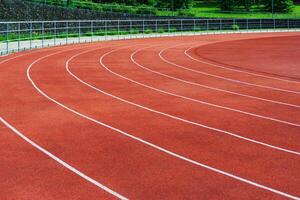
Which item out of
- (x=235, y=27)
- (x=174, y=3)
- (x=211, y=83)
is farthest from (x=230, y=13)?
(x=211, y=83)

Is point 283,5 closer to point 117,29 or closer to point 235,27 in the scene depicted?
point 235,27

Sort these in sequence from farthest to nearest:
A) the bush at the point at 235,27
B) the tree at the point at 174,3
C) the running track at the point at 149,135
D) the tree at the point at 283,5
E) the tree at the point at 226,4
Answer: the tree at the point at 226,4
the tree at the point at 283,5
the tree at the point at 174,3
the bush at the point at 235,27
the running track at the point at 149,135

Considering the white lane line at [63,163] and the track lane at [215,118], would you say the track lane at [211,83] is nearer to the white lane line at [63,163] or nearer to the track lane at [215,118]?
the track lane at [215,118]

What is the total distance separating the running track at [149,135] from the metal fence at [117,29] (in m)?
10.2

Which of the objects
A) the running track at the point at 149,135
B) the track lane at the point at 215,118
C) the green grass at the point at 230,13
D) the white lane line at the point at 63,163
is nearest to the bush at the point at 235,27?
the green grass at the point at 230,13

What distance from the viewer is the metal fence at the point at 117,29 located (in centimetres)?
2646

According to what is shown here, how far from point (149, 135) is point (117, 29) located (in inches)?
1194

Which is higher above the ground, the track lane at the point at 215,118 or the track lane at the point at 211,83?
the track lane at the point at 211,83

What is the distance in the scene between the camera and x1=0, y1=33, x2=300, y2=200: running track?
209 inches

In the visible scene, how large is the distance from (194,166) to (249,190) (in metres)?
0.99

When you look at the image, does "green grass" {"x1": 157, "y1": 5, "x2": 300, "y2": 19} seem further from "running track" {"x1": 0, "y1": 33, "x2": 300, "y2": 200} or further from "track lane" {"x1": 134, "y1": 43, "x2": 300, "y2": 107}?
"running track" {"x1": 0, "y1": 33, "x2": 300, "y2": 200}

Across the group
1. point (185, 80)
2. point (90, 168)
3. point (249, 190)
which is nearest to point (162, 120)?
point (90, 168)

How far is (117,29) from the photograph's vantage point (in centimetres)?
3709

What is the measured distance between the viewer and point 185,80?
1339cm
